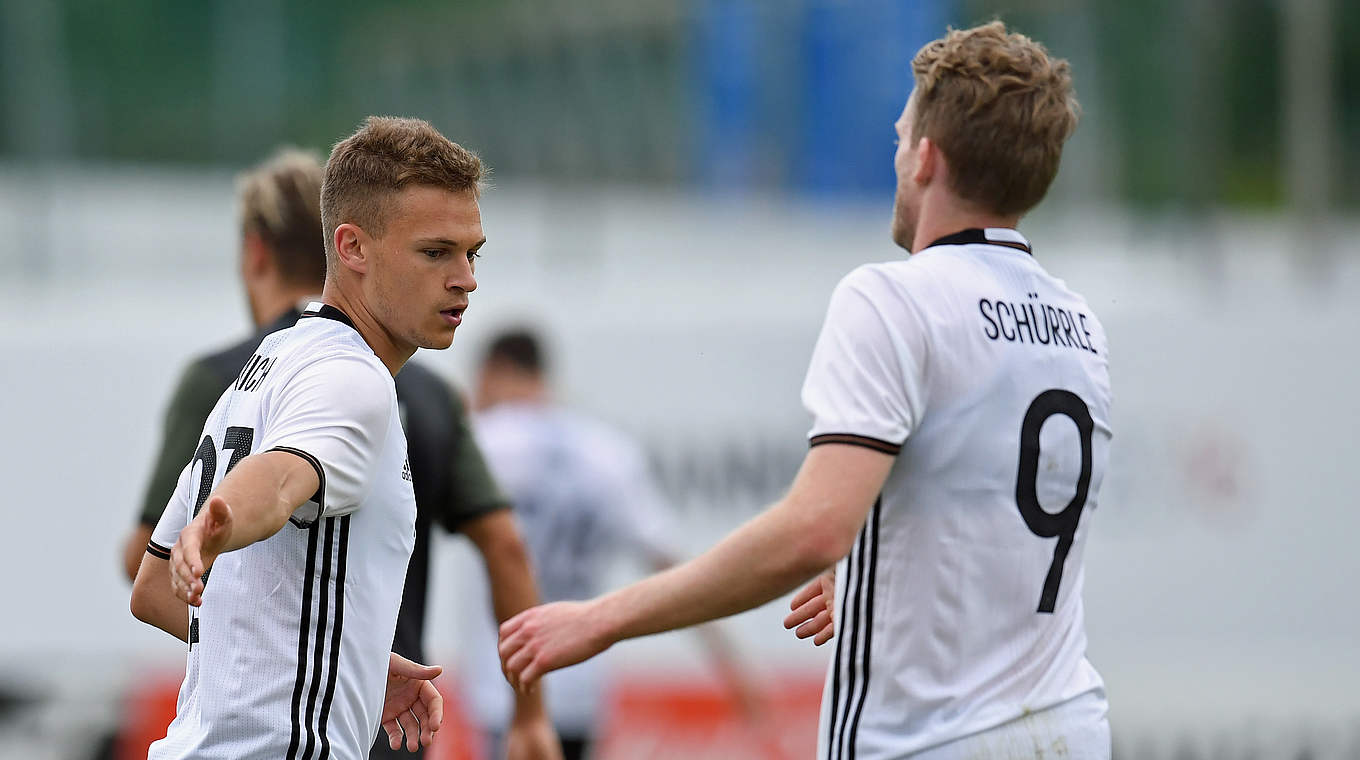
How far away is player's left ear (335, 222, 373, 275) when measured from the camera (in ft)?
7.79

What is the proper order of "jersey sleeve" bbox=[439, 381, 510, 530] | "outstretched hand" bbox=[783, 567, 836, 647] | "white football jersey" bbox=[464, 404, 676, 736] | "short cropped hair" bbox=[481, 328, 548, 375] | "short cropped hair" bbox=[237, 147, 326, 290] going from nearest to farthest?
"outstretched hand" bbox=[783, 567, 836, 647] → "short cropped hair" bbox=[237, 147, 326, 290] → "jersey sleeve" bbox=[439, 381, 510, 530] → "white football jersey" bbox=[464, 404, 676, 736] → "short cropped hair" bbox=[481, 328, 548, 375]

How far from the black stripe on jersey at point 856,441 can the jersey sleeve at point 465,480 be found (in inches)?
57.5

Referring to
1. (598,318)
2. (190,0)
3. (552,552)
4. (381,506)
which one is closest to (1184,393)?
(598,318)

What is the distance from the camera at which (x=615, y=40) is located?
10.3 meters

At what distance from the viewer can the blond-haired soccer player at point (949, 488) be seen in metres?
2.38

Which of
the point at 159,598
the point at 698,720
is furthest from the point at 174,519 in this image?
the point at 698,720

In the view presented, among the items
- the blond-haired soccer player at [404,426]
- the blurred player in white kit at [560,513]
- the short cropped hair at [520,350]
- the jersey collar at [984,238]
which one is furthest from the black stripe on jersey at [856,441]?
the short cropped hair at [520,350]

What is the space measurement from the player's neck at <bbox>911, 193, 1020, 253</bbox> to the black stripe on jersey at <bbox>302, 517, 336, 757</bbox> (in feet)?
3.51

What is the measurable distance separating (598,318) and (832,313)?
593 cm

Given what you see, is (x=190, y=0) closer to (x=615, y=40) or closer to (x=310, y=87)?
(x=310, y=87)

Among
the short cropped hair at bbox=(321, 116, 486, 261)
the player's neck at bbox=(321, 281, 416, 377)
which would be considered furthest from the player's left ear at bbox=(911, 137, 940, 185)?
the player's neck at bbox=(321, 281, 416, 377)

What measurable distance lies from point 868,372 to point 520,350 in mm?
3869

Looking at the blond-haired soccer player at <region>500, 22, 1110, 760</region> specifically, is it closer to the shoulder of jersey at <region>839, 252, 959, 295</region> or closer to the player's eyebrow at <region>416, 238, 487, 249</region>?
the shoulder of jersey at <region>839, 252, 959, 295</region>

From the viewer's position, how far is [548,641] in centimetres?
247
